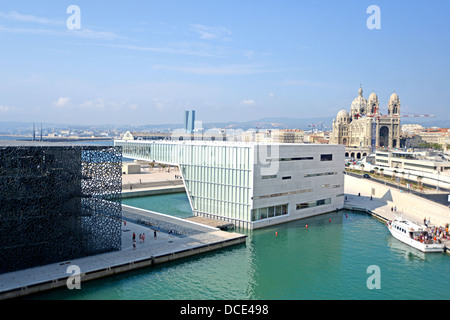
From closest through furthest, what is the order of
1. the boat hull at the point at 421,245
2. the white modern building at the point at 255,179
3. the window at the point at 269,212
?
the boat hull at the point at 421,245 < the white modern building at the point at 255,179 < the window at the point at 269,212

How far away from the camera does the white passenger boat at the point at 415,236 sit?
119ft

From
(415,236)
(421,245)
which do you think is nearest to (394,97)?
(415,236)

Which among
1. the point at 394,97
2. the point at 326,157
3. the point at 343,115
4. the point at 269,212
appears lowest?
the point at 269,212

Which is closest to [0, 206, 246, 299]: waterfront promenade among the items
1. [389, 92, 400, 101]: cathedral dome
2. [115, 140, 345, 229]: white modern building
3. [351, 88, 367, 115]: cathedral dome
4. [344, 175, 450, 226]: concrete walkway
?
[115, 140, 345, 229]: white modern building

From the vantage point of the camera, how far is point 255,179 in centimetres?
4278

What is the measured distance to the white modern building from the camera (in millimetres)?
43219

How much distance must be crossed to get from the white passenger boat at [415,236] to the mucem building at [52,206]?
27141 mm

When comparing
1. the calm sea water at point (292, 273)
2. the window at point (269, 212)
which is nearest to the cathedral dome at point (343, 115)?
the window at point (269, 212)

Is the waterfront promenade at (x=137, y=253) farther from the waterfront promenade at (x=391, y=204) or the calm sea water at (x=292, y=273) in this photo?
the waterfront promenade at (x=391, y=204)

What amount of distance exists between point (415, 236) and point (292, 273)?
15.5 m

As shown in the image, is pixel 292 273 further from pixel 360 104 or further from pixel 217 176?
pixel 360 104

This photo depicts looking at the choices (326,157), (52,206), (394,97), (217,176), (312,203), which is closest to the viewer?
(52,206)

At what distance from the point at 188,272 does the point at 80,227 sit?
9.12 m

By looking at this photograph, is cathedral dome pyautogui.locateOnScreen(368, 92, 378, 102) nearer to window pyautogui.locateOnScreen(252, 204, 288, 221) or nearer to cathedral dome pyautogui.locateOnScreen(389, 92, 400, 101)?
cathedral dome pyautogui.locateOnScreen(389, 92, 400, 101)
